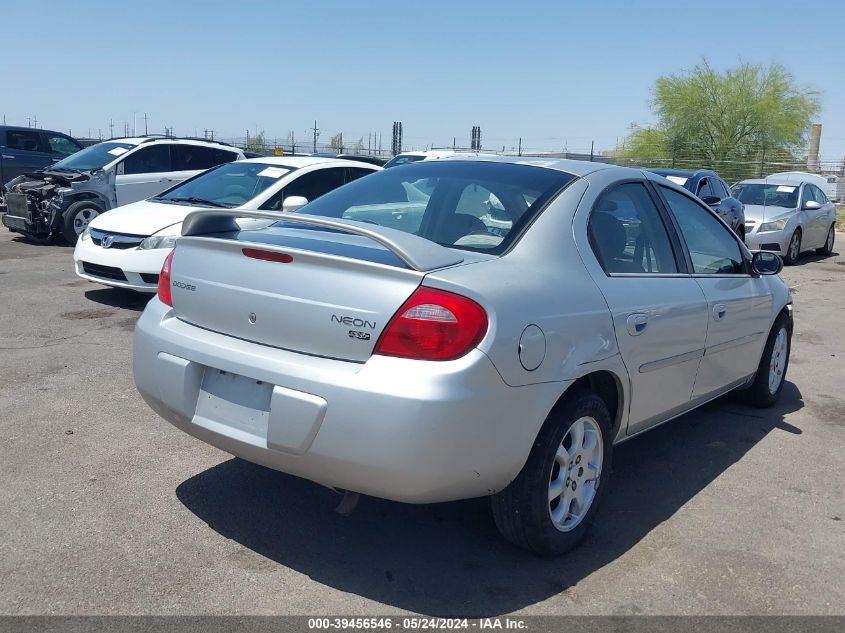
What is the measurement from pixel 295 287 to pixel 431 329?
22.9 inches

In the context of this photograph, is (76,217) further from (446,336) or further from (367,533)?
(446,336)

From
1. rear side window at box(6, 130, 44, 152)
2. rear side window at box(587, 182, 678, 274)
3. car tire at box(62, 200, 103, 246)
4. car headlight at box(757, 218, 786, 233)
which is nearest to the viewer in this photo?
rear side window at box(587, 182, 678, 274)

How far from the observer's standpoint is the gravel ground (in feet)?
10.5

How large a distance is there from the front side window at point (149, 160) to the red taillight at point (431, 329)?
10746 mm

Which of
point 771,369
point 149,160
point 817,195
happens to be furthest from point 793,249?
point 149,160

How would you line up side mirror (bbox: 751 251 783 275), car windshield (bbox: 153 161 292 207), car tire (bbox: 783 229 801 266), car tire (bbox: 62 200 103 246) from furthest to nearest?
car tire (bbox: 783 229 801 266) → car tire (bbox: 62 200 103 246) → car windshield (bbox: 153 161 292 207) → side mirror (bbox: 751 251 783 275)

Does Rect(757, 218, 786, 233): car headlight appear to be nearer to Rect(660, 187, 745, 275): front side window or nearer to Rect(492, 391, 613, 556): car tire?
Rect(660, 187, 745, 275): front side window

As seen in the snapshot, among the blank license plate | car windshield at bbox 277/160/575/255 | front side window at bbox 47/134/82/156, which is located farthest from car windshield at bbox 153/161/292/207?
front side window at bbox 47/134/82/156

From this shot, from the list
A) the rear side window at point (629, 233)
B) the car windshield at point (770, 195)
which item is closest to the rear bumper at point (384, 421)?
the rear side window at point (629, 233)

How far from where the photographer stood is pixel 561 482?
3510mm

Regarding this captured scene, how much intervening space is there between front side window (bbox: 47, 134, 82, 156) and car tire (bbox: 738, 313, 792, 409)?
16526 mm

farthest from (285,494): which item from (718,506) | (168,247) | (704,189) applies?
(704,189)

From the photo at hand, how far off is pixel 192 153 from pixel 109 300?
466cm

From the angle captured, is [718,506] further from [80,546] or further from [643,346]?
[80,546]
